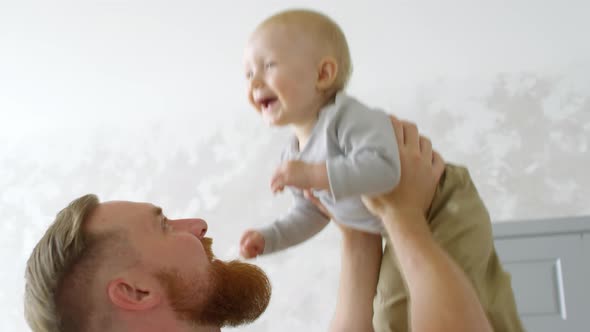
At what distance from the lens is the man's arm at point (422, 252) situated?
0.88m

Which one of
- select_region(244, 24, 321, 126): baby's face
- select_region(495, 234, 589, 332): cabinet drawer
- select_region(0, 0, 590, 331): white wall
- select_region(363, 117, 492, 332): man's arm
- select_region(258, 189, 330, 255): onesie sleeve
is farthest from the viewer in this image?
select_region(0, 0, 590, 331): white wall

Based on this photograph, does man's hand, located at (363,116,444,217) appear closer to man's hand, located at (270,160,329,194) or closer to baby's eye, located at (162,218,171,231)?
man's hand, located at (270,160,329,194)

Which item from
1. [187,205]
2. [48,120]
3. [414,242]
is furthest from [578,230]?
[48,120]

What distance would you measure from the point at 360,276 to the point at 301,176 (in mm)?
320

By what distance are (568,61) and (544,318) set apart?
3.98 ft

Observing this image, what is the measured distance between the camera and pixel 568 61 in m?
2.36

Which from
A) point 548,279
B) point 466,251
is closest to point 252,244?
point 466,251

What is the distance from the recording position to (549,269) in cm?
149

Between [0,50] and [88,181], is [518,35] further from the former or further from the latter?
[0,50]

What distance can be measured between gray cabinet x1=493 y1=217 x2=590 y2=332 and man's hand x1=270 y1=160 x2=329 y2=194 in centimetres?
76

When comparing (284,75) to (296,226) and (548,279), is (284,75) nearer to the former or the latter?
(296,226)

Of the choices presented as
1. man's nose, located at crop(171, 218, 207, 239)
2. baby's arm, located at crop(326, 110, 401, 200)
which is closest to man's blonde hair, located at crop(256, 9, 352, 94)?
baby's arm, located at crop(326, 110, 401, 200)

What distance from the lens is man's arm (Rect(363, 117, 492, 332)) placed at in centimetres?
88

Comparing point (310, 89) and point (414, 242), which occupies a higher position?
point (310, 89)
